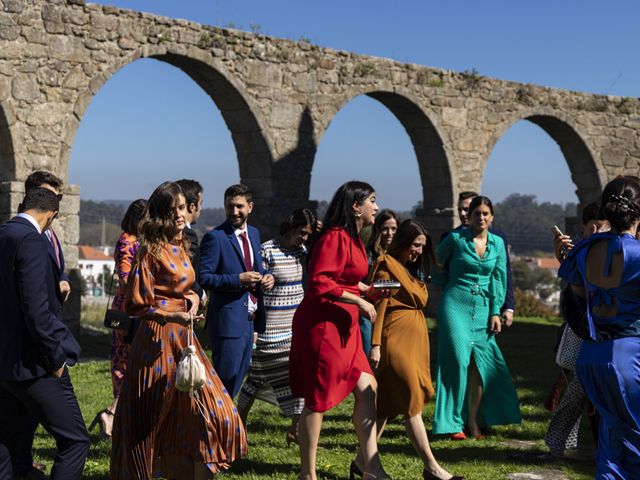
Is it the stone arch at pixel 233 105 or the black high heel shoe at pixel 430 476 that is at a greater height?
the stone arch at pixel 233 105

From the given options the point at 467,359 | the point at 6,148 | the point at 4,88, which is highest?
the point at 4,88

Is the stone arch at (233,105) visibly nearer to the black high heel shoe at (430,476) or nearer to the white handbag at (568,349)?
the white handbag at (568,349)

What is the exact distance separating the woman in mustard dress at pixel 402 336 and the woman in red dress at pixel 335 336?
1.31ft

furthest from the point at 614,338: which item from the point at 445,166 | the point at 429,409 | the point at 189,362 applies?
the point at 445,166

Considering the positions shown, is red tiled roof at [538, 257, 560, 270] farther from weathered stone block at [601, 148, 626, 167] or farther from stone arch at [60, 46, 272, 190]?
stone arch at [60, 46, 272, 190]

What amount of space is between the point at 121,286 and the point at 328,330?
63.4 inches

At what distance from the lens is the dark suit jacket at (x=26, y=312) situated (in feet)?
13.1

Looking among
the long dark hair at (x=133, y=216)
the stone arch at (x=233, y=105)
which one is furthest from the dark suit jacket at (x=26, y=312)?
the stone arch at (x=233, y=105)

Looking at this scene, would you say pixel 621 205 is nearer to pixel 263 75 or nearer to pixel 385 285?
pixel 385 285

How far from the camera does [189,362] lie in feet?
13.5

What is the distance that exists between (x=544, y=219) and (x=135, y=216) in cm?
10569

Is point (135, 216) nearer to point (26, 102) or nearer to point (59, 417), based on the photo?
point (59, 417)

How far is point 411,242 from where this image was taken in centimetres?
568

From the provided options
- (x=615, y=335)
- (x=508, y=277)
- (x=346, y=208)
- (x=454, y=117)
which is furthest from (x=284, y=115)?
(x=615, y=335)
